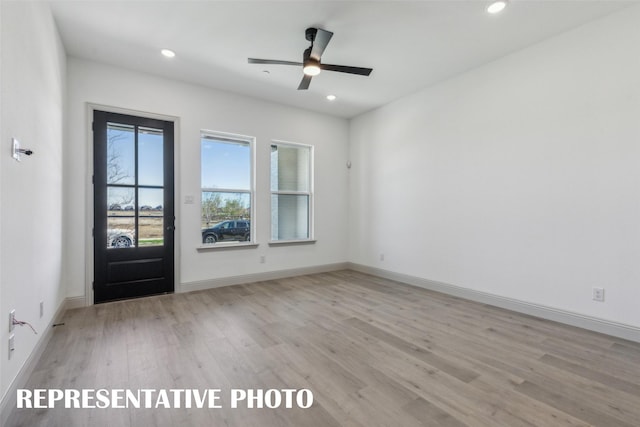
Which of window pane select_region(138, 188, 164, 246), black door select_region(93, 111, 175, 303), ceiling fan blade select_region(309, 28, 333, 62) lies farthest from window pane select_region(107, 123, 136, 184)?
ceiling fan blade select_region(309, 28, 333, 62)

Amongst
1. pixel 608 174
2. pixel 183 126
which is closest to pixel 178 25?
pixel 183 126

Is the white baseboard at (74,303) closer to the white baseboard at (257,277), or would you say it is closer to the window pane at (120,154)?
the white baseboard at (257,277)

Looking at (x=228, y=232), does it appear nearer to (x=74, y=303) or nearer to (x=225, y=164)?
(x=225, y=164)

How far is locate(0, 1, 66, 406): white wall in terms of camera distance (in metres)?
1.67

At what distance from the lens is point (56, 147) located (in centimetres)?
297

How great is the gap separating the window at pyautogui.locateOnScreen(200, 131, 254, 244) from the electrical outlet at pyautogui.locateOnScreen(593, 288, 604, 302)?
4.29 m

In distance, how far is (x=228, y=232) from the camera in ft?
15.1

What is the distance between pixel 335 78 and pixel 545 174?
278 cm

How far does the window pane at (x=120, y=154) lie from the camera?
12.1 ft

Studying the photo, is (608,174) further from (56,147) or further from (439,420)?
(56,147)

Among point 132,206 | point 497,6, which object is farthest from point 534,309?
point 132,206

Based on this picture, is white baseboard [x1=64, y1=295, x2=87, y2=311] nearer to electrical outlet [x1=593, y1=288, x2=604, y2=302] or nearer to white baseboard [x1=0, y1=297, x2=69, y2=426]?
white baseboard [x1=0, y1=297, x2=69, y2=426]

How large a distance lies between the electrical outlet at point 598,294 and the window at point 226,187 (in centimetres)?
429

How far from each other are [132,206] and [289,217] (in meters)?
2.41
